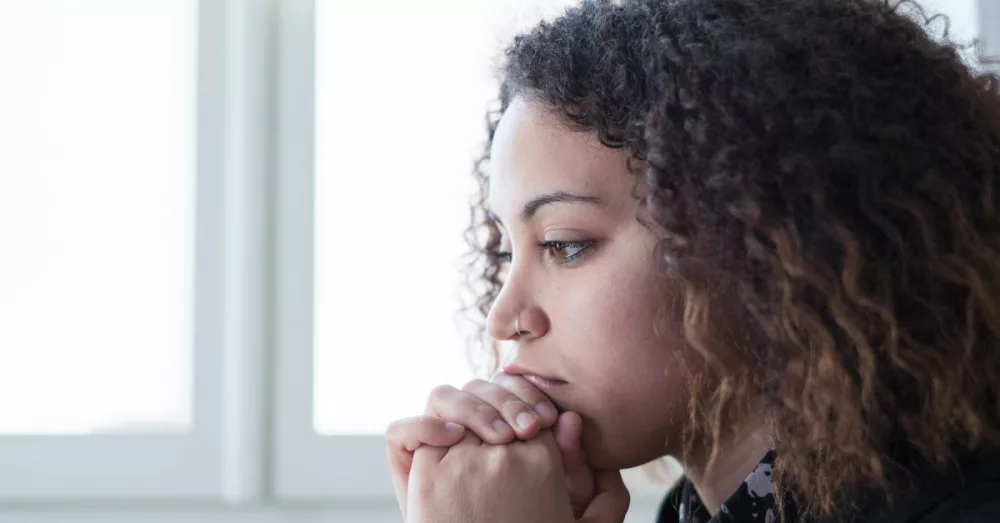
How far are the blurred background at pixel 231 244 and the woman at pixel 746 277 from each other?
1.78ft

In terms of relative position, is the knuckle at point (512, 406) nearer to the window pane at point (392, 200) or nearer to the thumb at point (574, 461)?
the thumb at point (574, 461)

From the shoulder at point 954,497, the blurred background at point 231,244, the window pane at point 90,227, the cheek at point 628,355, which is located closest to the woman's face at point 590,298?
the cheek at point 628,355

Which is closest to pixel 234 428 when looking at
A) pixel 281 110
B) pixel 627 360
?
pixel 281 110

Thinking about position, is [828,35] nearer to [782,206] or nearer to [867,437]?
[782,206]

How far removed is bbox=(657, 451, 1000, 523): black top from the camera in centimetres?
74

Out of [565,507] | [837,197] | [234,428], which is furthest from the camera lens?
[234,428]

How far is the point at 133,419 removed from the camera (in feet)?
4.73

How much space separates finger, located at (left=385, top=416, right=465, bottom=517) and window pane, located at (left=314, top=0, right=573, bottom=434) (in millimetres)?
504

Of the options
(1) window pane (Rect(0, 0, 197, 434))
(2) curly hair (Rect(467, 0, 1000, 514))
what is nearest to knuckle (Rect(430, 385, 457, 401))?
(2) curly hair (Rect(467, 0, 1000, 514))

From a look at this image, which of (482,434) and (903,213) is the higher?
(903,213)

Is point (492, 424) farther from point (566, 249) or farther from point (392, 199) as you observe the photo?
point (392, 199)

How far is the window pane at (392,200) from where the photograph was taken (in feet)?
4.81

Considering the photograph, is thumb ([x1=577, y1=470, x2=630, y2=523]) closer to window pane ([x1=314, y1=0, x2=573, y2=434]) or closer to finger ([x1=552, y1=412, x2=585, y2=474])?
finger ([x1=552, y1=412, x2=585, y2=474])

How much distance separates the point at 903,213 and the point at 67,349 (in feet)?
4.04
